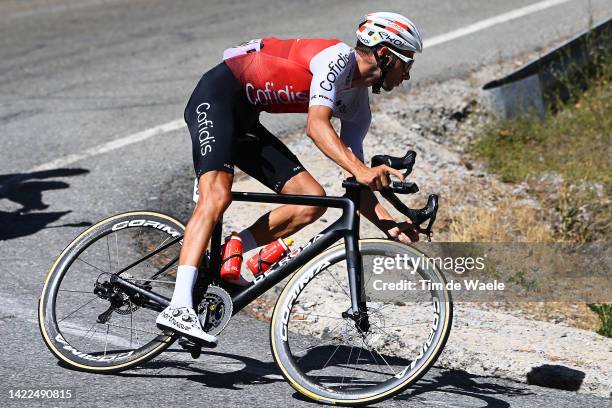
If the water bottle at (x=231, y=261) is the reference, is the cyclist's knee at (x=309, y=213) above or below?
above

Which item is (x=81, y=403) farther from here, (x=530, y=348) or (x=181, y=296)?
(x=530, y=348)

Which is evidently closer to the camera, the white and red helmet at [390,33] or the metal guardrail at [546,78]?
the white and red helmet at [390,33]

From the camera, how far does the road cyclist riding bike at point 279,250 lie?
4723mm

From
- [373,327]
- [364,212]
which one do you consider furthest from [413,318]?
[364,212]

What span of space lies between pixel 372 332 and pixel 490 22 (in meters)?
8.69

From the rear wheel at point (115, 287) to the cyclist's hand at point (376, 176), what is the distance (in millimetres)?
1045

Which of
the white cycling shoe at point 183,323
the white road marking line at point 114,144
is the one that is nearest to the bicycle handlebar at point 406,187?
the white cycling shoe at point 183,323

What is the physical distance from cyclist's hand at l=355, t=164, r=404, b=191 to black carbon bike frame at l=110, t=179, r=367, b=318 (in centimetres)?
18

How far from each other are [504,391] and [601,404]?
490mm

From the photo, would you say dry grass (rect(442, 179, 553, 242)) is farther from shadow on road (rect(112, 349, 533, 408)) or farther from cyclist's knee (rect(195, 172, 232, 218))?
cyclist's knee (rect(195, 172, 232, 218))

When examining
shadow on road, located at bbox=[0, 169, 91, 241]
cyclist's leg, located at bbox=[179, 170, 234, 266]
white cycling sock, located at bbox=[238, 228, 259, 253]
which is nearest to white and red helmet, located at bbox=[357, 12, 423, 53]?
cyclist's leg, located at bbox=[179, 170, 234, 266]

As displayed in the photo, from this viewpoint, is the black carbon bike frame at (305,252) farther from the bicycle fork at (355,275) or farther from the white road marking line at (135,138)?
the white road marking line at (135,138)

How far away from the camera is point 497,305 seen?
706cm

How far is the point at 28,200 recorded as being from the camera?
7812 millimetres
